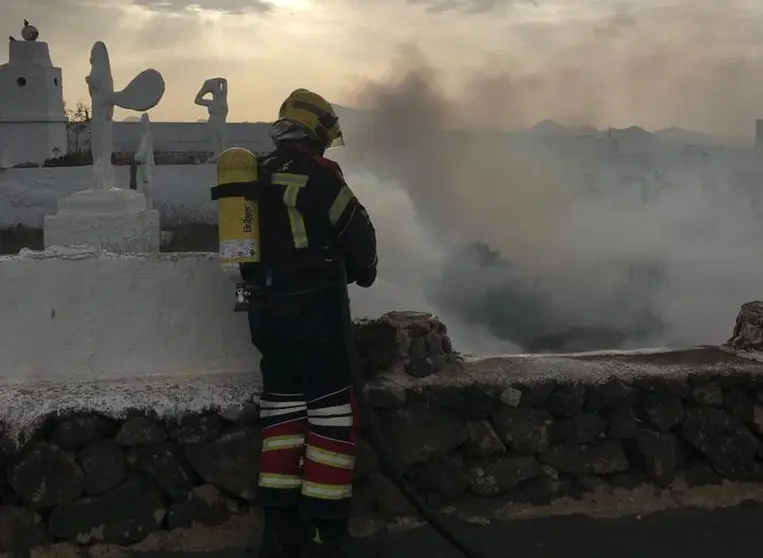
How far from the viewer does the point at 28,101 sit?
1666 centimetres

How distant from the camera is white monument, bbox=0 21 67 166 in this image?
16.5 meters

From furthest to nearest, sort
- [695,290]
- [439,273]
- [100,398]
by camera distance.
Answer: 1. [439,273]
2. [695,290]
3. [100,398]

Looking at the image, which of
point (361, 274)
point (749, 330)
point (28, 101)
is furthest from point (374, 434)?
point (28, 101)

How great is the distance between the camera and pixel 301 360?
130 inches

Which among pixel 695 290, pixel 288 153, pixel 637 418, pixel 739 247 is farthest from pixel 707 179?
pixel 288 153

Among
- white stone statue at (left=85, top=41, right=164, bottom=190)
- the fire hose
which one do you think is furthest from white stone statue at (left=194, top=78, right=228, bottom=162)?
the fire hose

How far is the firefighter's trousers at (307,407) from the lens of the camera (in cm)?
324

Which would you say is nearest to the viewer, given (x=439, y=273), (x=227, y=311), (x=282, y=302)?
(x=282, y=302)

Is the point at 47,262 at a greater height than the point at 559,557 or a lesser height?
greater

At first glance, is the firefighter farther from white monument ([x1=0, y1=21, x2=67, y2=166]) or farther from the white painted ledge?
white monument ([x1=0, y1=21, x2=67, y2=166])

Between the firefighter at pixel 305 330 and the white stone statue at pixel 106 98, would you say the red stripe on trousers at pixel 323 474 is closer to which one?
the firefighter at pixel 305 330

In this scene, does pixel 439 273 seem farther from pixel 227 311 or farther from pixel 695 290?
pixel 227 311

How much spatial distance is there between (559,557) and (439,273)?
43.8 ft

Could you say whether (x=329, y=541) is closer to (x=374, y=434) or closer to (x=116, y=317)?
(x=374, y=434)
